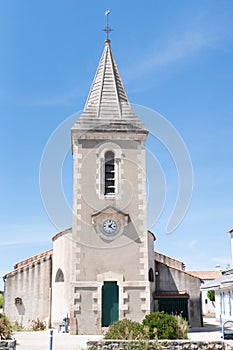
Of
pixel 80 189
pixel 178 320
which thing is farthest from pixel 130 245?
pixel 178 320

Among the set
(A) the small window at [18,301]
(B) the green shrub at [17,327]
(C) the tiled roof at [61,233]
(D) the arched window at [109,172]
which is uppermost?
(D) the arched window at [109,172]

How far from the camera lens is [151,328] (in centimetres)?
1662

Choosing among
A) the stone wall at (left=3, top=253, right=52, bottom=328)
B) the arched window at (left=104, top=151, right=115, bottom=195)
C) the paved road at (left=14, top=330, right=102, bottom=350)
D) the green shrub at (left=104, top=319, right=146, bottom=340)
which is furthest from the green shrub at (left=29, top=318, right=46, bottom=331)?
the green shrub at (left=104, top=319, right=146, bottom=340)

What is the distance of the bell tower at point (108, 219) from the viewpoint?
70.9 feet

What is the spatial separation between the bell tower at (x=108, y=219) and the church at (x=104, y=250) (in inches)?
1.9

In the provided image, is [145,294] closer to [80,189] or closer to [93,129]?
[80,189]

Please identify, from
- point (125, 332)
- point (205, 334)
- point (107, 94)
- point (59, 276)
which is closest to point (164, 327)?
point (125, 332)

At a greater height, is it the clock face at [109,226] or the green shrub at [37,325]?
the clock face at [109,226]

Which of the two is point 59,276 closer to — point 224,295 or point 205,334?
point 205,334

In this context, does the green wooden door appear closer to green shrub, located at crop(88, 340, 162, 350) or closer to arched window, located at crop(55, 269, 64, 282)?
arched window, located at crop(55, 269, 64, 282)

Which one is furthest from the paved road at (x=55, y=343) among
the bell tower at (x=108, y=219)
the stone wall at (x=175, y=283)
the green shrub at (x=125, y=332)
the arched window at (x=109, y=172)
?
the arched window at (x=109, y=172)

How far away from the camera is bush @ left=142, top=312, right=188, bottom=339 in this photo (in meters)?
16.2

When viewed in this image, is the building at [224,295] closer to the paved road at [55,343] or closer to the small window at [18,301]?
the paved road at [55,343]

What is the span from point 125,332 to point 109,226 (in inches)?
300
